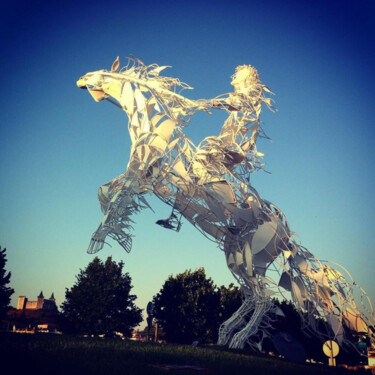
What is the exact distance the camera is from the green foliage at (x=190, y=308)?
115ft

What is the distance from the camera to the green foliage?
1377 inches

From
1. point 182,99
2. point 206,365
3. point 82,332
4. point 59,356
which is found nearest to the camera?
point 59,356

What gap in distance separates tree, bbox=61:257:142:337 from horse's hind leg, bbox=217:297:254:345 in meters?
17.6

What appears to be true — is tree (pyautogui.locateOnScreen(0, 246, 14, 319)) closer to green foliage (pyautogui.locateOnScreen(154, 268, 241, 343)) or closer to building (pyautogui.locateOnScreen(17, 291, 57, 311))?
green foliage (pyautogui.locateOnScreen(154, 268, 241, 343))

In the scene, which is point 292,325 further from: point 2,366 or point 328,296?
point 2,366

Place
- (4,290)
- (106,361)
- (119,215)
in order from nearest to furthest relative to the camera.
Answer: (106,361), (119,215), (4,290)

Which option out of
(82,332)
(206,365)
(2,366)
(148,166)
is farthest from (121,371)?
(82,332)

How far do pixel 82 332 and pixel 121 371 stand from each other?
89.7 feet

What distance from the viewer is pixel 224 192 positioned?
17812 mm

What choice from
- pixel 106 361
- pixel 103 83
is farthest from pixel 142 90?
pixel 106 361

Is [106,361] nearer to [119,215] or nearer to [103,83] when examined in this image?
[119,215]

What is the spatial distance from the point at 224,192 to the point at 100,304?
2212cm

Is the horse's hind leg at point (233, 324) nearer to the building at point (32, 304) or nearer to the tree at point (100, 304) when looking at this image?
the tree at point (100, 304)

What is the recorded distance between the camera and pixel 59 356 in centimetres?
1020
